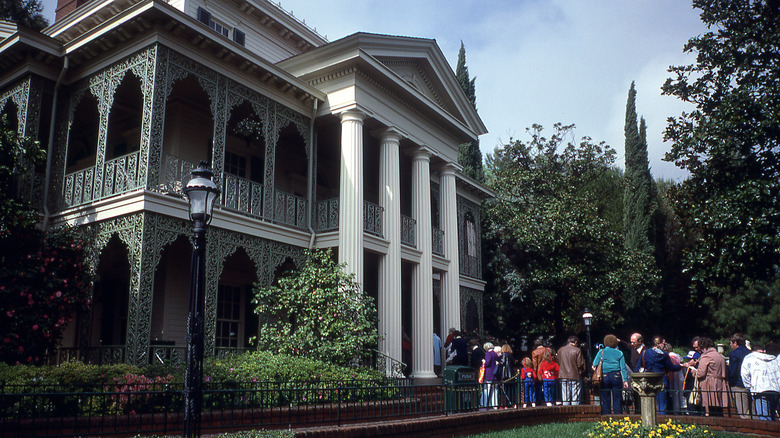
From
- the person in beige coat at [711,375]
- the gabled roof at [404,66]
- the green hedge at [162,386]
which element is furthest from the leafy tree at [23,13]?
the person in beige coat at [711,375]

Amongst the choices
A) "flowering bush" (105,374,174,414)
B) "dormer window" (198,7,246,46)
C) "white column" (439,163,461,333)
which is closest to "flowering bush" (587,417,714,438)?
"flowering bush" (105,374,174,414)

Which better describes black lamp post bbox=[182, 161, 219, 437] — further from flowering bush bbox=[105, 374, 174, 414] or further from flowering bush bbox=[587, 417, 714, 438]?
flowering bush bbox=[587, 417, 714, 438]

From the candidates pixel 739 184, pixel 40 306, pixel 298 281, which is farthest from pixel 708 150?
pixel 40 306

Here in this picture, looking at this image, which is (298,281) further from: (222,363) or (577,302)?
(577,302)

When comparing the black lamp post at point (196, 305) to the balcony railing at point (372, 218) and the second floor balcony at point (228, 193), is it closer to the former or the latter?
the second floor balcony at point (228, 193)

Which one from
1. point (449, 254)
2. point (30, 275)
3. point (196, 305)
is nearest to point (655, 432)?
point (196, 305)

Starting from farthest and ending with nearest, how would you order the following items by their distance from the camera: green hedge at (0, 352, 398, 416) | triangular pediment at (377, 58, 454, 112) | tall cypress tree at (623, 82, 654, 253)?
tall cypress tree at (623, 82, 654, 253) → triangular pediment at (377, 58, 454, 112) → green hedge at (0, 352, 398, 416)

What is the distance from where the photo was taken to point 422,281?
63.0ft

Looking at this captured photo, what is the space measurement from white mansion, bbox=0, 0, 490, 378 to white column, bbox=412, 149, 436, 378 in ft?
0.14

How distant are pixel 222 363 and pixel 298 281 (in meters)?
3.32

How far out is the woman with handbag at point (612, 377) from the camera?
41.2 ft

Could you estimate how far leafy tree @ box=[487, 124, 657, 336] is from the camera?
25.5 meters

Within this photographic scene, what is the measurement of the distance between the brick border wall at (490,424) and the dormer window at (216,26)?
12.8 metres

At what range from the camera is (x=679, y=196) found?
1758 cm
